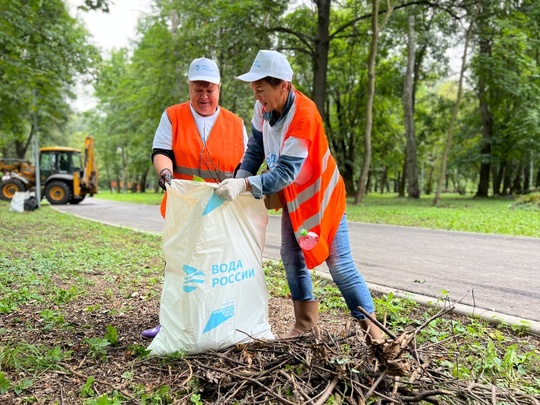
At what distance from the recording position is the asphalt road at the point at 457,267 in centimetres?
358

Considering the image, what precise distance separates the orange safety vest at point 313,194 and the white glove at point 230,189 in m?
0.29

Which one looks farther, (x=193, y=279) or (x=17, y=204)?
(x=17, y=204)

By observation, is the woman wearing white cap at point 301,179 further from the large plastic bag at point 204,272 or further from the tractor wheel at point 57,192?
the tractor wheel at point 57,192

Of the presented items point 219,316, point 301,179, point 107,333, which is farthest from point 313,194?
point 107,333

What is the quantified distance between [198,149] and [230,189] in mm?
764

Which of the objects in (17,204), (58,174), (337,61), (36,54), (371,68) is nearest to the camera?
(36,54)

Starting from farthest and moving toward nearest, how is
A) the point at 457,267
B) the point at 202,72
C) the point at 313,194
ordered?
the point at 457,267 < the point at 202,72 < the point at 313,194

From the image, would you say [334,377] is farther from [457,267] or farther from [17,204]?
[17,204]

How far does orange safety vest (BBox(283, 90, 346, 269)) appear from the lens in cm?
224

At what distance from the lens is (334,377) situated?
186cm

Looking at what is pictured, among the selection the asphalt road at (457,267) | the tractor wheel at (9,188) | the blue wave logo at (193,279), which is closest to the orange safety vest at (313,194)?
the blue wave logo at (193,279)

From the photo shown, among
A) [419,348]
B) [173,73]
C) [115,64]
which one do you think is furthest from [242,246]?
[115,64]

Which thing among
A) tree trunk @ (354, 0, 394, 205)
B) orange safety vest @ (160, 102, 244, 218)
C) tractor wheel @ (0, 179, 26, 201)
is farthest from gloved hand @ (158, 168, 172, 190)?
tractor wheel @ (0, 179, 26, 201)

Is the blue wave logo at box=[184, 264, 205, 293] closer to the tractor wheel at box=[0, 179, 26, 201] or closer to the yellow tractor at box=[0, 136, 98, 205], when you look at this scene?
the yellow tractor at box=[0, 136, 98, 205]
